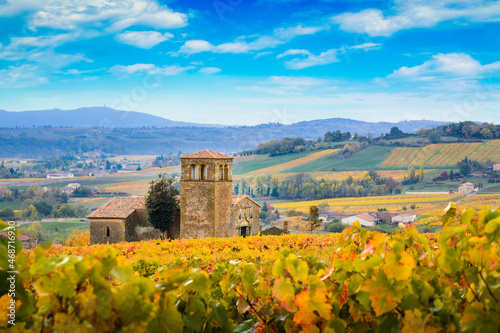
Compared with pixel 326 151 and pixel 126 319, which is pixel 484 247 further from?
pixel 326 151

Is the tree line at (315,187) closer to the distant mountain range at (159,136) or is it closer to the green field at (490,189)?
the green field at (490,189)

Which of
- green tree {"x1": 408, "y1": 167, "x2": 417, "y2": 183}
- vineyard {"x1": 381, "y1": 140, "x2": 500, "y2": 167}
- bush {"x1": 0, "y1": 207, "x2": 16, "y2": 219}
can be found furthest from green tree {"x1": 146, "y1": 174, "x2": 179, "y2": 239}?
vineyard {"x1": 381, "y1": 140, "x2": 500, "y2": 167}

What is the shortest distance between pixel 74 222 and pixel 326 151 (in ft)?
186

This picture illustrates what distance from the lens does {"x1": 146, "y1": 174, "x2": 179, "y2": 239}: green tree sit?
29672mm

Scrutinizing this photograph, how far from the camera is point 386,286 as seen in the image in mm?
1877

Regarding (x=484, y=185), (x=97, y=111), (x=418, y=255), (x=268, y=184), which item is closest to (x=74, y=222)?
(x=268, y=184)

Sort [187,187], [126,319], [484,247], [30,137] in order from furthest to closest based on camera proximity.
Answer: [30,137]
[187,187]
[484,247]
[126,319]

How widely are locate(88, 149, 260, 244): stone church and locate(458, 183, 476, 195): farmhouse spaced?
4941cm

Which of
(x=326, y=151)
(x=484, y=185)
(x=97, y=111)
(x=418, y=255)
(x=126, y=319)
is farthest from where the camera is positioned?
(x=97, y=111)

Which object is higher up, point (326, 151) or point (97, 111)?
point (97, 111)

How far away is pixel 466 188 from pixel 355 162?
2531 centimetres

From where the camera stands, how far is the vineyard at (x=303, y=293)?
1.62 metres

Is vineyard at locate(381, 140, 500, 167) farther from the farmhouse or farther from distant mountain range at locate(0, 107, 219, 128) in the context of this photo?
distant mountain range at locate(0, 107, 219, 128)

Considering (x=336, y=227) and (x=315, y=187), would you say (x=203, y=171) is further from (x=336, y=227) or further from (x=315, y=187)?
(x=315, y=187)
